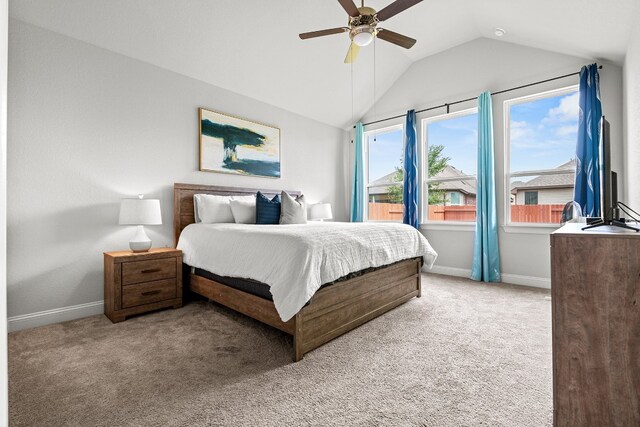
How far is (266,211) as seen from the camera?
336 cm

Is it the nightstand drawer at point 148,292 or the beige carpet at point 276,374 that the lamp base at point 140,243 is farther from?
the beige carpet at point 276,374

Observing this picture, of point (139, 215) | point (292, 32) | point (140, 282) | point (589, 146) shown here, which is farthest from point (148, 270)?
point (589, 146)

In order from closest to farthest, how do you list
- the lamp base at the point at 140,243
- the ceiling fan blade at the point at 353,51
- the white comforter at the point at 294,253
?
1. the white comforter at the point at 294,253
2. the lamp base at the point at 140,243
3. the ceiling fan blade at the point at 353,51

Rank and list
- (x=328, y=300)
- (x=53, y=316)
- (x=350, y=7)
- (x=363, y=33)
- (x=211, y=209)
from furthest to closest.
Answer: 1. (x=211, y=209)
2. (x=53, y=316)
3. (x=363, y=33)
4. (x=350, y=7)
5. (x=328, y=300)

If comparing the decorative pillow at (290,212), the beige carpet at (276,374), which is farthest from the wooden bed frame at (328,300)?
the decorative pillow at (290,212)

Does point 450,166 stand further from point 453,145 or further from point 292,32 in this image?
point 292,32

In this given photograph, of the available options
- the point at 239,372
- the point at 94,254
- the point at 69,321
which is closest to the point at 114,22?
the point at 94,254

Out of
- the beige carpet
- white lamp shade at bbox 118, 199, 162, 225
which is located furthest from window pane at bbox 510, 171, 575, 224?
white lamp shade at bbox 118, 199, 162, 225

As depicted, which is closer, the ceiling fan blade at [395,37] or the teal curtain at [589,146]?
the ceiling fan blade at [395,37]

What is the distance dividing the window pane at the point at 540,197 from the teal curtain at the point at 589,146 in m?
0.36

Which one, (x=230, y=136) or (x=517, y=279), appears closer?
(x=517, y=279)

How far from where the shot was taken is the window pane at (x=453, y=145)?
4.31 meters

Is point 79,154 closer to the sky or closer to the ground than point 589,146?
closer to the ground

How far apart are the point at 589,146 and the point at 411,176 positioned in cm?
205
